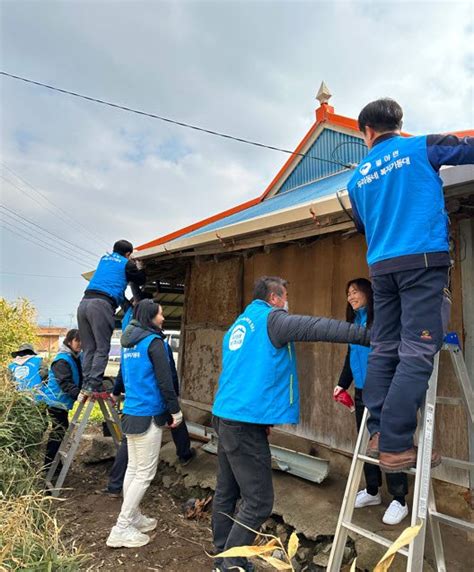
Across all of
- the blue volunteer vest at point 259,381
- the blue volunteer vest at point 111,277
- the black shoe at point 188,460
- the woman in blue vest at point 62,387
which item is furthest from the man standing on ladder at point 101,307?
the blue volunteer vest at point 259,381

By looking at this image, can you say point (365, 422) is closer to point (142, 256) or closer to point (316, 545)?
point (316, 545)

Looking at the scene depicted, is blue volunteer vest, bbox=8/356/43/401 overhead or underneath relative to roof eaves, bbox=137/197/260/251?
underneath

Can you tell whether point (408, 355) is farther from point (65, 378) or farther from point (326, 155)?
point (326, 155)

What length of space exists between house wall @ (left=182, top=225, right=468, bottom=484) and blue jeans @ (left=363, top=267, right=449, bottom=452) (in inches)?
58.4

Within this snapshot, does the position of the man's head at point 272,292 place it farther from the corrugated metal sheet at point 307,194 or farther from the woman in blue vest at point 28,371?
the woman in blue vest at point 28,371

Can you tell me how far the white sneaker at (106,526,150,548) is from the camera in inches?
139

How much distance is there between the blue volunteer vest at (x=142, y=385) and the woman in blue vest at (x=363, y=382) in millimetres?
1580

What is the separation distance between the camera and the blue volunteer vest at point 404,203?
198 cm

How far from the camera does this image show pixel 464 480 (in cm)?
309

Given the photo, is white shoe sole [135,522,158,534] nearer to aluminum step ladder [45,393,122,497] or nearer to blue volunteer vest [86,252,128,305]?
aluminum step ladder [45,393,122,497]

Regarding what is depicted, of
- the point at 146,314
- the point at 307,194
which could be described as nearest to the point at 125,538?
the point at 146,314

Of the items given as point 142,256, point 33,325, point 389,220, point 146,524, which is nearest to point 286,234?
point 389,220

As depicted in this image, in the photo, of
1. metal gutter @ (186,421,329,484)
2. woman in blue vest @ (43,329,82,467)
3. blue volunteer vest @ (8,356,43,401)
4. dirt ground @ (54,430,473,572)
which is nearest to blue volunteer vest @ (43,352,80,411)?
woman in blue vest @ (43,329,82,467)

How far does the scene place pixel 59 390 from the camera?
16.1 ft
